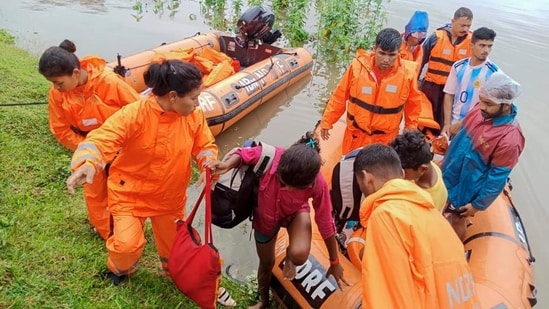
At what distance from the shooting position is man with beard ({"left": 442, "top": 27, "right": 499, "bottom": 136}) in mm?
3707

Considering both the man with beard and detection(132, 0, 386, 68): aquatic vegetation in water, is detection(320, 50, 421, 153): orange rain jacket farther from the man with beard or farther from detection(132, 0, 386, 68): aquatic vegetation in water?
detection(132, 0, 386, 68): aquatic vegetation in water

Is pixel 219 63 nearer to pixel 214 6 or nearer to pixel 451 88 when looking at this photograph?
pixel 451 88

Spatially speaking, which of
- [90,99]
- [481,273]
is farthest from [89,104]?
[481,273]

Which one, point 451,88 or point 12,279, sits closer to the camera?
point 12,279

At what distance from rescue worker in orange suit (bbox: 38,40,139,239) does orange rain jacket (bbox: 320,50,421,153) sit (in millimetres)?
1632

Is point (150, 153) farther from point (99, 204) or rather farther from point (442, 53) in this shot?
point (442, 53)

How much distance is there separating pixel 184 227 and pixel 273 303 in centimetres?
103

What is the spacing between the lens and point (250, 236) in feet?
12.1

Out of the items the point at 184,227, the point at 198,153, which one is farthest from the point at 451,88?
the point at 184,227

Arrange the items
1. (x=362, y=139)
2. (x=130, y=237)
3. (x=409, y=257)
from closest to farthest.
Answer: (x=409, y=257)
(x=130, y=237)
(x=362, y=139)

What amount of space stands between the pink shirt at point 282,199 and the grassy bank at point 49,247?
0.84 metres

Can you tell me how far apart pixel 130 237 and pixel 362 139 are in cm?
203

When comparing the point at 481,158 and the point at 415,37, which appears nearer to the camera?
the point at 481,158

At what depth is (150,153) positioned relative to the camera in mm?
2398
